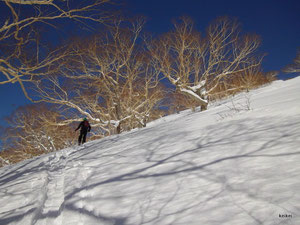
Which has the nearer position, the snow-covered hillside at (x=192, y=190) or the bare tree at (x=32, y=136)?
the snow-covered hillside at (x=192, y=190)

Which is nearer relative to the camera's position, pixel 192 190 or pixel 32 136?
pixel 192 190

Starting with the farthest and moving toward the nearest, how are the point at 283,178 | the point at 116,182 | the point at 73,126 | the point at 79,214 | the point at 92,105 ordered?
1. the point at 73,126
2. the point at 92,105
3. the point at 116,182
4. the point at 79,214
5. the point at 283,178

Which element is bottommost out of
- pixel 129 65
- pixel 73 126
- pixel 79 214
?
pixel 79 214

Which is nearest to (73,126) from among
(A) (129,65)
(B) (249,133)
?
(A) (129,65)

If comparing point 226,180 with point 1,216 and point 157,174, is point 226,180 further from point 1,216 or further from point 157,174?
point 1,216

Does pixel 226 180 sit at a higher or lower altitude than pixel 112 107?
lower

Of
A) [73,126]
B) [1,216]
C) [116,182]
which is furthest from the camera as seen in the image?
[73,126]

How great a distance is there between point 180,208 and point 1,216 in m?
1.88

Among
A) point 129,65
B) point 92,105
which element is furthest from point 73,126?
point 129,65

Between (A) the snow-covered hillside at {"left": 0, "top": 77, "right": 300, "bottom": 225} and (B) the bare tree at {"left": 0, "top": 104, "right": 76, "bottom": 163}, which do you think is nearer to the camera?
(A) the snow-covered hillside at {"left": 0, "top": 77, "right": 300, "bottom": 225}

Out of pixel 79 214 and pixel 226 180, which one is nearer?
pixel 226 180

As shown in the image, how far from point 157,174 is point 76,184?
115cm

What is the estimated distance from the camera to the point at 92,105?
10180 mm

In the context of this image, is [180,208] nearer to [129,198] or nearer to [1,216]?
[129,198]
